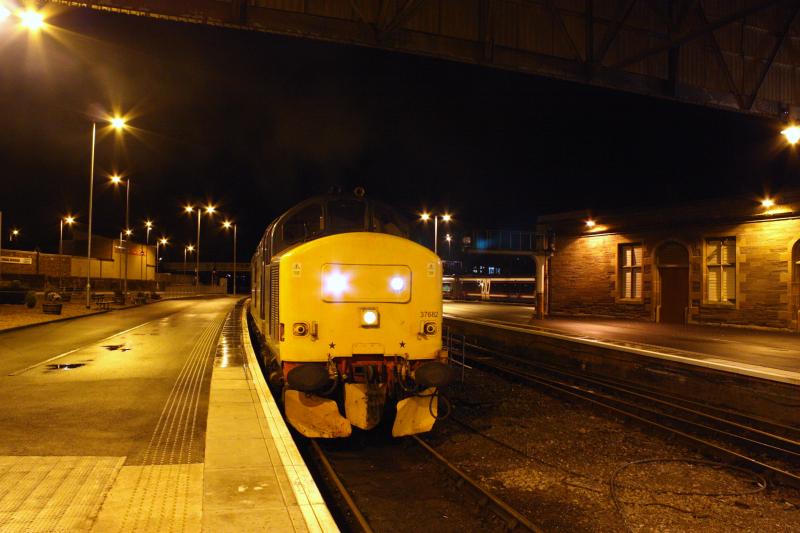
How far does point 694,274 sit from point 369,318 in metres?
→ 18.6

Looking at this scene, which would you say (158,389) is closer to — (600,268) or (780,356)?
(780,356)

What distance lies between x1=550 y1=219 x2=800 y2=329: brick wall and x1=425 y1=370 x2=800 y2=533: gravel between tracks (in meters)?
12.8

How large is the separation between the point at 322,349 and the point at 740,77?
10839 mm

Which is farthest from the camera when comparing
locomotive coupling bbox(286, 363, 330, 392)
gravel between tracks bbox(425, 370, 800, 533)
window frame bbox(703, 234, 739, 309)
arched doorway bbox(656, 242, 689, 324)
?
arched doorway bbox(656, 242, 689, 324)

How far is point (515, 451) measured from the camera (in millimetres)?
7977

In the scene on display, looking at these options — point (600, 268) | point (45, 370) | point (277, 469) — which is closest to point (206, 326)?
point (45, 370)

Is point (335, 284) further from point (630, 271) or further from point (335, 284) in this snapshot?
point (630, 271)

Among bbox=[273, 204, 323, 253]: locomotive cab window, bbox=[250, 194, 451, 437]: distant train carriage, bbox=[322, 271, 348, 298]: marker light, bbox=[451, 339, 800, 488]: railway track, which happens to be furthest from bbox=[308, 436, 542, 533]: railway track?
bbox=[451, 339, 800, 488]: railway track

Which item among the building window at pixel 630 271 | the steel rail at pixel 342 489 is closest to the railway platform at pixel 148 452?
the steel rail at pixel 342 489

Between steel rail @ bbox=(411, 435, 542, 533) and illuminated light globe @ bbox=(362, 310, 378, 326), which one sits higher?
illuminated light globe @ bbox=(362, 310, 378, 326)

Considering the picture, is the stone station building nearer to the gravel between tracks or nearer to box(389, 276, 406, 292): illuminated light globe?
the gravel between tracks

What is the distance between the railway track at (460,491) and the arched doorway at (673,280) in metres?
18.4

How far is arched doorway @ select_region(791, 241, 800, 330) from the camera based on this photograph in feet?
62.0

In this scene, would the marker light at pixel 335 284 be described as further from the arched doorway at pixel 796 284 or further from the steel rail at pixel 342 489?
the arched doorway at pixel 796 284
